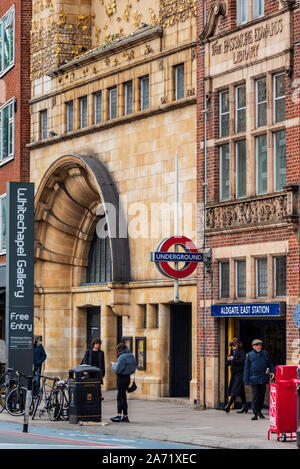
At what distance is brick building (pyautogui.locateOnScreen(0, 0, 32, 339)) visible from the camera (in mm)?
40625

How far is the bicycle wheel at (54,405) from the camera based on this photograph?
25.6 m

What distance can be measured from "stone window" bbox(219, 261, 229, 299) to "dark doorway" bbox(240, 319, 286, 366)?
81cm

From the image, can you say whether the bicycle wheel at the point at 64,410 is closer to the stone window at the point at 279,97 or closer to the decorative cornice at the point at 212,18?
the stone window at the point at 279,97

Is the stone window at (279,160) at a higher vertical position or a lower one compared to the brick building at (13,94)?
lower

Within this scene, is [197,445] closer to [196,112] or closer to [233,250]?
[233,250]

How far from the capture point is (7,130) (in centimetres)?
4291

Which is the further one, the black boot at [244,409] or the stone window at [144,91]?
the stone window at [144,91]

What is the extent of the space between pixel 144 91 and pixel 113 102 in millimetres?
1905

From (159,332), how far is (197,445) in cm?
1157

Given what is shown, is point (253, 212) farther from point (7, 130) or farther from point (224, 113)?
point (7, 130)

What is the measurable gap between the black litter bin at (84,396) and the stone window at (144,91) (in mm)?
10706

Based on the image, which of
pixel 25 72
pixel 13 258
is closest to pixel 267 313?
pixel 13 258

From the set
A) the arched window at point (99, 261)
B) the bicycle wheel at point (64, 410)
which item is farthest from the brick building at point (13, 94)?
the bicycle wheel at point (64, 410)

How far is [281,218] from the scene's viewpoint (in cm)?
2623
